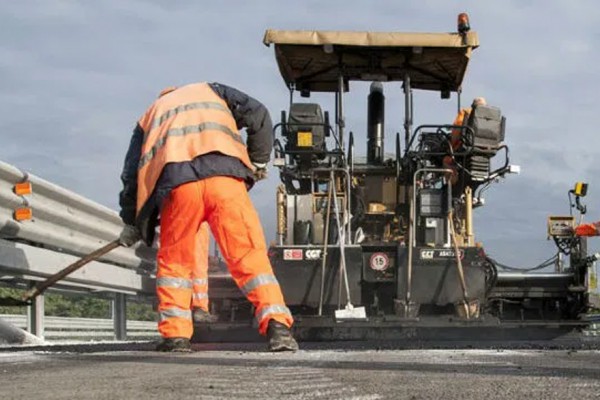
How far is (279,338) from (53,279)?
214cm

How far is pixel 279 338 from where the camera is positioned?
18.7 ft

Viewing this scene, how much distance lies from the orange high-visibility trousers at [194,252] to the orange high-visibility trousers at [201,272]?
0.50 metres

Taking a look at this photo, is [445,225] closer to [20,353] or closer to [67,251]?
[67,251]

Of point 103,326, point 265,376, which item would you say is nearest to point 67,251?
point 103,326

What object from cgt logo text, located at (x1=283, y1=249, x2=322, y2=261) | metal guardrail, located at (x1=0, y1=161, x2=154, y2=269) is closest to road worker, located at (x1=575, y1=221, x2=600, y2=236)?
cgt logo text, located at (x1=283, y1=249, x2=322, y2=261)

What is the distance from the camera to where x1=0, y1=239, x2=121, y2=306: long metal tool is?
695 centimetres

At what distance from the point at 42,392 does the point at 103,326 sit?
21.9 ft

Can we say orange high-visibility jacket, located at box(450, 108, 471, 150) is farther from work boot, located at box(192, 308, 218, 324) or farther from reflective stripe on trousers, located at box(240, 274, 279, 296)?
reflective stripe on trousers, located at box(240, 274, 279, 296)

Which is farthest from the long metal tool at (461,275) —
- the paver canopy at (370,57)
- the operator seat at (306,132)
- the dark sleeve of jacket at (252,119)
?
the dark sleeve of jacket at (252,119)

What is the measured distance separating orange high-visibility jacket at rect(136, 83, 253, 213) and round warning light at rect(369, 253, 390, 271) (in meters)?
2.77

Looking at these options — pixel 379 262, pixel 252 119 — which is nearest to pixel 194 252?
pixel 252 119

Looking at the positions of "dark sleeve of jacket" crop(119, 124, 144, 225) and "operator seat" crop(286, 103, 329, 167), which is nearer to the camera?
"dark sleeve of jacket" crop(119, 124, 144, 225)

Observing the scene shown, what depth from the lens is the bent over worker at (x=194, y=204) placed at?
5.77 metres

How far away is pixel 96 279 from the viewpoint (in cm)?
801
